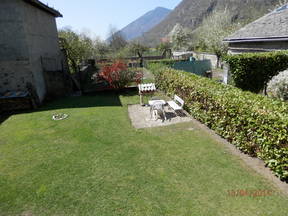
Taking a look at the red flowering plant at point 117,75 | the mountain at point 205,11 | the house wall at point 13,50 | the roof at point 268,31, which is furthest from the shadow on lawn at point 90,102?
the mountain at point 205,11

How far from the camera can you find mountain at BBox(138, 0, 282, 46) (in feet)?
210

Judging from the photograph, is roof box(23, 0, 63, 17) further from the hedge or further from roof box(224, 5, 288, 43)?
roof box(224, 5, 288, 43)

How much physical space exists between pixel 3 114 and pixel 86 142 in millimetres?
6566

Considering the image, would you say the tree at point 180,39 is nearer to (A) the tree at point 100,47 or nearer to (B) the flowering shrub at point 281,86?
(A) the tree at point 100,47

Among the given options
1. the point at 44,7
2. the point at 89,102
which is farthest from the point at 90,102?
the point at 44,7

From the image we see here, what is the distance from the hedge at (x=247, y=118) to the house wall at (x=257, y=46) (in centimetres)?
633

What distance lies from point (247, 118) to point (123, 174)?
3.35 meters

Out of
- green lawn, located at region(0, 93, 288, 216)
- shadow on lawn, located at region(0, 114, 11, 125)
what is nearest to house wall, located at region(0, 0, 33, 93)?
shadow on lawn, located at region(0, 114, 11, 125)

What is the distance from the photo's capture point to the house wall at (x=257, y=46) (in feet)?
34.3

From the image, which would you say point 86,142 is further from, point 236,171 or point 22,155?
point 236,171

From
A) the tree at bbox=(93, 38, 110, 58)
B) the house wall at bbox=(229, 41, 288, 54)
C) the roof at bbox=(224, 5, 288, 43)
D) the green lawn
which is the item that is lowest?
the green lawn

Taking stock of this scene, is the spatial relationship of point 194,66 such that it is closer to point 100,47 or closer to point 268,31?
point 268,31

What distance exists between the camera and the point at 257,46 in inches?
472

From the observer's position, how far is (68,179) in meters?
4.33
